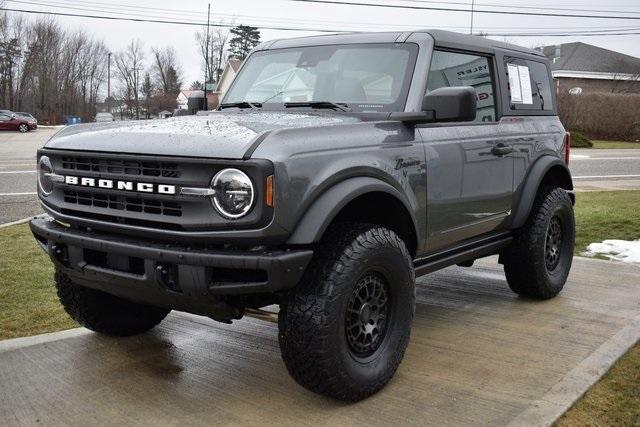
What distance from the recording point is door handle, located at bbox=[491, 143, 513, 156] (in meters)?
4.56

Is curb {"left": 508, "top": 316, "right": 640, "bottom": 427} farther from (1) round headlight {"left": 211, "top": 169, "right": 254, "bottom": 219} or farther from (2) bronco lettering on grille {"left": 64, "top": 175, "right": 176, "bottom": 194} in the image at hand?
(2) bronco lettering on grille {"left": 64, "top": 175, "right": 176, "bottom": 194}

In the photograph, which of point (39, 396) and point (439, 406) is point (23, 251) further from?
point (439, 406)

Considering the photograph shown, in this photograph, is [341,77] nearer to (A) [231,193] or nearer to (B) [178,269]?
(A) [231,193]

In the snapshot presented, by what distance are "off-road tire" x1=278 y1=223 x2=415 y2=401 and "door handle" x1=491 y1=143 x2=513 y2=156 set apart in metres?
1.37

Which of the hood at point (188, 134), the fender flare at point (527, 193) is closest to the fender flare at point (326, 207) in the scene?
the hood at point (188, 134)

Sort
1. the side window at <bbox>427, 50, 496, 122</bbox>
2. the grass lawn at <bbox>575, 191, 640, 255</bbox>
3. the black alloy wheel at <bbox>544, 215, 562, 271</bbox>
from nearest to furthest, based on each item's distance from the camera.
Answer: the side window at <bbox>427, 50, 496, 122</bbox> < the black alloy wheel at <bbox>544, 215, 562, 271</bbox> < the grass lawn at <bbox>575, 191, 640, 255</bbox>

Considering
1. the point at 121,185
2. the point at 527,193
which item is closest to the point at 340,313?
the point at 121,185

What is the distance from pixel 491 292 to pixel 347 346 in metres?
2.63

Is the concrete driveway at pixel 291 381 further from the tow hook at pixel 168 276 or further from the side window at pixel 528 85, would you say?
the side window at pixel 528 85

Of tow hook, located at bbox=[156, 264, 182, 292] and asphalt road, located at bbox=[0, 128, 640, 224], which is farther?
asphalt road, located at bbox=[0, 128, 640, 224]

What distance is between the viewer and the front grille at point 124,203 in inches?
123

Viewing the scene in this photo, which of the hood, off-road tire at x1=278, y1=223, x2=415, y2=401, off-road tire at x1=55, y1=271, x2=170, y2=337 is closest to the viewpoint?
the hood

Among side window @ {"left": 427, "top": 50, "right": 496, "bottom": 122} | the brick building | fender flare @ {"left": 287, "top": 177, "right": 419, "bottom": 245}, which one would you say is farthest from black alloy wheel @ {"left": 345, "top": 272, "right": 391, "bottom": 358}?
the brick building

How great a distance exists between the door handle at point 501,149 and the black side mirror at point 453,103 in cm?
86
